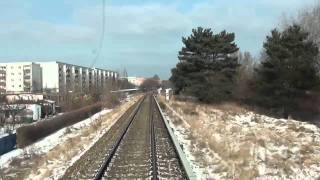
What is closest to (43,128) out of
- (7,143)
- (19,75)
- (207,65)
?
(7,143)

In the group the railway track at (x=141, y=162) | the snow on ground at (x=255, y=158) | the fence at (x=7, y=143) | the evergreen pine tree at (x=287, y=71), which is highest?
the evergreen pine tree at (x=287, y=71)

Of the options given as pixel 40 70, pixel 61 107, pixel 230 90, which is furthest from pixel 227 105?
pixel 40 70

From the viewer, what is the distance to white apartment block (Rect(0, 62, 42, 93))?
168m

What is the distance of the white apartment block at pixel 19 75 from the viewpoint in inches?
6609

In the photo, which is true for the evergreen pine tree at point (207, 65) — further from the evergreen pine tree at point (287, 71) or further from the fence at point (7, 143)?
the fence at point (7, 143)

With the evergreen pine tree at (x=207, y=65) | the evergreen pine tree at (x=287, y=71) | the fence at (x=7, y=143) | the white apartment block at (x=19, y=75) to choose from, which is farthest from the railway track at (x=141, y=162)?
the white apartment block at (x=19, y=75)

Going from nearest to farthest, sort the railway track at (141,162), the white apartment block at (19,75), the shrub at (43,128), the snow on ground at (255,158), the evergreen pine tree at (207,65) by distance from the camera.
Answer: the snow on ground at (255,158) < the railway track at (141,162) < the shrub at (43,128) < the evergreen pine tree at (207,65) < the white apartment block at (19,75)

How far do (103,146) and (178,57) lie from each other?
4680 cm

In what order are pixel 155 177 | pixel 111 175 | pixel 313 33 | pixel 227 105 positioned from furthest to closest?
pixel 313 33 → pixel 227 105 → pixel 111 175 → pixel 155 177

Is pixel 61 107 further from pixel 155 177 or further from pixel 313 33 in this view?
pixel 155 177

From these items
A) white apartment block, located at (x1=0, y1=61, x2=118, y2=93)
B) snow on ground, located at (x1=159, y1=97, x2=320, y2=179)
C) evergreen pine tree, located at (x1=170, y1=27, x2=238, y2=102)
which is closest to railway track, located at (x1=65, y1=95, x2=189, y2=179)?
snow on ground, located at (x1=159, y1=97, x2=320, y2=179)

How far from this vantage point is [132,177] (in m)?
13.3

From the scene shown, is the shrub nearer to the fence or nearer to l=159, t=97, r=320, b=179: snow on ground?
the fence

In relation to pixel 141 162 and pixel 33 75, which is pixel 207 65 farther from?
pixel 33 75
